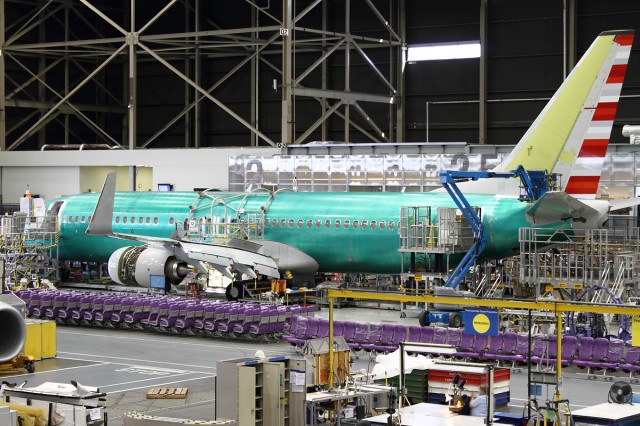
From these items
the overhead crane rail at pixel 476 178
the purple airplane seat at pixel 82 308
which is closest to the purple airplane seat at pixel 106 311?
the purple airplane seat at pixel 82 308

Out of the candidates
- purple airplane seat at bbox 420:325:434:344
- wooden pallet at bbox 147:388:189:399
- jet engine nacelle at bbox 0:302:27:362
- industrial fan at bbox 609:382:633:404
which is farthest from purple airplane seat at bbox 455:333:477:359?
jet engine nacelle at bbox 0:302:27:362

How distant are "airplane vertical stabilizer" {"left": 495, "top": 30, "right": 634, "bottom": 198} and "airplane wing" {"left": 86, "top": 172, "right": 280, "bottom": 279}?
423 inches

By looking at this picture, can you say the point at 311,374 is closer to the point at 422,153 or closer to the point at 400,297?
the point at 400,297

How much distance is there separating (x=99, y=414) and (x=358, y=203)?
22556 mm

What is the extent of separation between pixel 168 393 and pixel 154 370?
3970 millimetres

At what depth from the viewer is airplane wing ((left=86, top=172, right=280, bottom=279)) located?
36.1m

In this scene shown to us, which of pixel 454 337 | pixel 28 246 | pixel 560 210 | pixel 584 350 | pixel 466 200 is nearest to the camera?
pixel 584 350

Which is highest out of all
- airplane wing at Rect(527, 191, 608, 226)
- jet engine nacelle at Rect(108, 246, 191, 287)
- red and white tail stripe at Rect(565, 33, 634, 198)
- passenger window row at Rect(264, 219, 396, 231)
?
red and white tail stripe at Rect(565, 33, 634, 198)

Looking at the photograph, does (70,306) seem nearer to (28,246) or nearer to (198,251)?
(198,251)

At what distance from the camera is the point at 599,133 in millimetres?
32250

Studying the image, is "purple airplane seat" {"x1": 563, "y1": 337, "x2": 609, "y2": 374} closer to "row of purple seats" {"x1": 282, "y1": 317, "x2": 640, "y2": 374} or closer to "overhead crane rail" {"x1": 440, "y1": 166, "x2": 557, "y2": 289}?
"row of purple seats" {"x1": 282, "y1": 317, "x2": 640, "y2": 374}

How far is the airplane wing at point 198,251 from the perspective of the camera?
3612 centimetres

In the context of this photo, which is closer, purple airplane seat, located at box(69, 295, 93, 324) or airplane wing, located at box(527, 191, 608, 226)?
airplane wing, located at box(527, 191, 608, 226)

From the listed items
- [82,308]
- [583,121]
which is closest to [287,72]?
[82,308]
